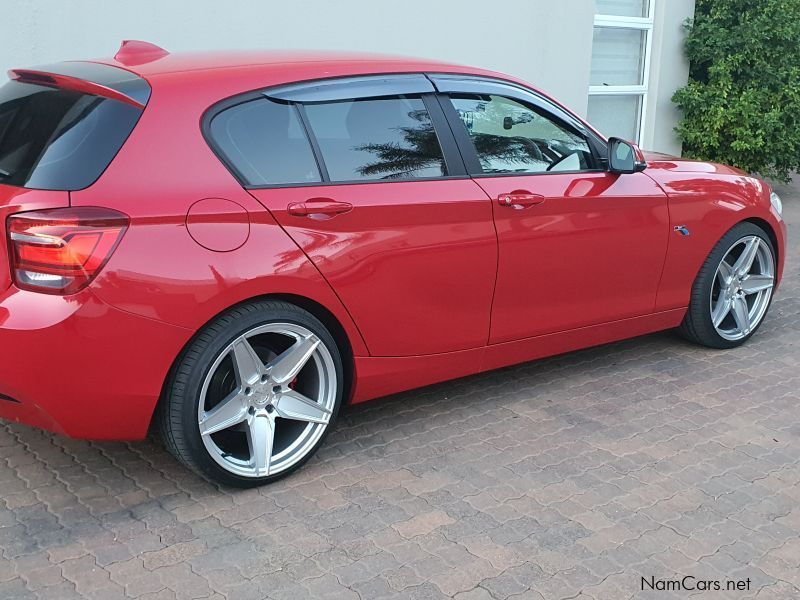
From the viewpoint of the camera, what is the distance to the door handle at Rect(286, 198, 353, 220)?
11.6 feet

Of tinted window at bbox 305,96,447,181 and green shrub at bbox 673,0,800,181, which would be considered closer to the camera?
tinted window at bbox 305,96,447,181

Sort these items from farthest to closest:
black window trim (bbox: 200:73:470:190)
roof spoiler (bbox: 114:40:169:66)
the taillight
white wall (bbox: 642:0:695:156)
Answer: white wall (bbox: 642:0:695:156) → roof spoiler (bbox: 114:40:169:66) → black window trim (bbox: 200:73:470:190) → the taillight

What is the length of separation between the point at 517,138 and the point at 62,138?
7.07 ft

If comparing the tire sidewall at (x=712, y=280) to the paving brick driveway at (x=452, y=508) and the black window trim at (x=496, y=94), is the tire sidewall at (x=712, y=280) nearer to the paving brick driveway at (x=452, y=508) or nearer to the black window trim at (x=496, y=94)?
the paving brick driveway at (x=452, y=508)

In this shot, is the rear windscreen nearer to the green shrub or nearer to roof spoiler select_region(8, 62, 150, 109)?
roof spoiler select_region(8, 62, 150, 109)

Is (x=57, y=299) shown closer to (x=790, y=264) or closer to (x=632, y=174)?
(x=632, y=174)

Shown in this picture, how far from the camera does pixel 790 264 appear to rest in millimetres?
7613

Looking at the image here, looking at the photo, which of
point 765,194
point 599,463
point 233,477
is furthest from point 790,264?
point 233,477

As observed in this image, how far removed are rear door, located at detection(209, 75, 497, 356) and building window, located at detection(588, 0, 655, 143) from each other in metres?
6.39

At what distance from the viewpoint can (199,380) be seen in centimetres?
335

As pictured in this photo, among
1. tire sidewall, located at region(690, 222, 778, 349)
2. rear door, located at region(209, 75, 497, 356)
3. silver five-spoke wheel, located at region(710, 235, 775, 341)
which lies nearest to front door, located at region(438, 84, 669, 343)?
rear door, located at region(209, 75, 497, 356)

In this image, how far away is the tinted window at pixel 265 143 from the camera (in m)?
3.47

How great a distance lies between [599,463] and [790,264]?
177 inches

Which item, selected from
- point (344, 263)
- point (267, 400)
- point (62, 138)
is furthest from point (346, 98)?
point (267, 400)
